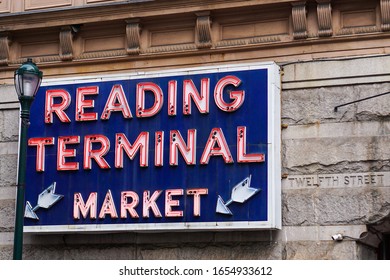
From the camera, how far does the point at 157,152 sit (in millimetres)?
15461

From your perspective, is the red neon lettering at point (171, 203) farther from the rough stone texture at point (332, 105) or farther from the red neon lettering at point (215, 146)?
the rough stone texture at point (332, 105)

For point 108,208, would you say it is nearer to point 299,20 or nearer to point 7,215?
point 7,215

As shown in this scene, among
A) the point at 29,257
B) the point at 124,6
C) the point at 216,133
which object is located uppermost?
the point at 124,6

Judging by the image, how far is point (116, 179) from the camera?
15641mm

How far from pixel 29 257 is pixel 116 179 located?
2123mm

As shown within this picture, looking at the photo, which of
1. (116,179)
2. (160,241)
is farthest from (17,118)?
(160,241)

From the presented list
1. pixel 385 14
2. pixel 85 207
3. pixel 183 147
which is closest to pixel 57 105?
pixel 85 207

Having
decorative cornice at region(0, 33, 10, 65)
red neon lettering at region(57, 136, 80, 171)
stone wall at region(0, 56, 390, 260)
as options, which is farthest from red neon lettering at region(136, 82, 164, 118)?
decorative cornice at region(0, 33, 10, 65)

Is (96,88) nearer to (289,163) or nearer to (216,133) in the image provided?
(216,133)

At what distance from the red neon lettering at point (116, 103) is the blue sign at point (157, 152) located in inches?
0.7

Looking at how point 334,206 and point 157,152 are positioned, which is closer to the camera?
point 334,206

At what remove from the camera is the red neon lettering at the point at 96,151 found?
51.6 ft

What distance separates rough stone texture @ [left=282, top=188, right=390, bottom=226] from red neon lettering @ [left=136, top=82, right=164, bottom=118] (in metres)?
2.64

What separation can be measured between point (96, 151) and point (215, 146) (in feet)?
6.99
